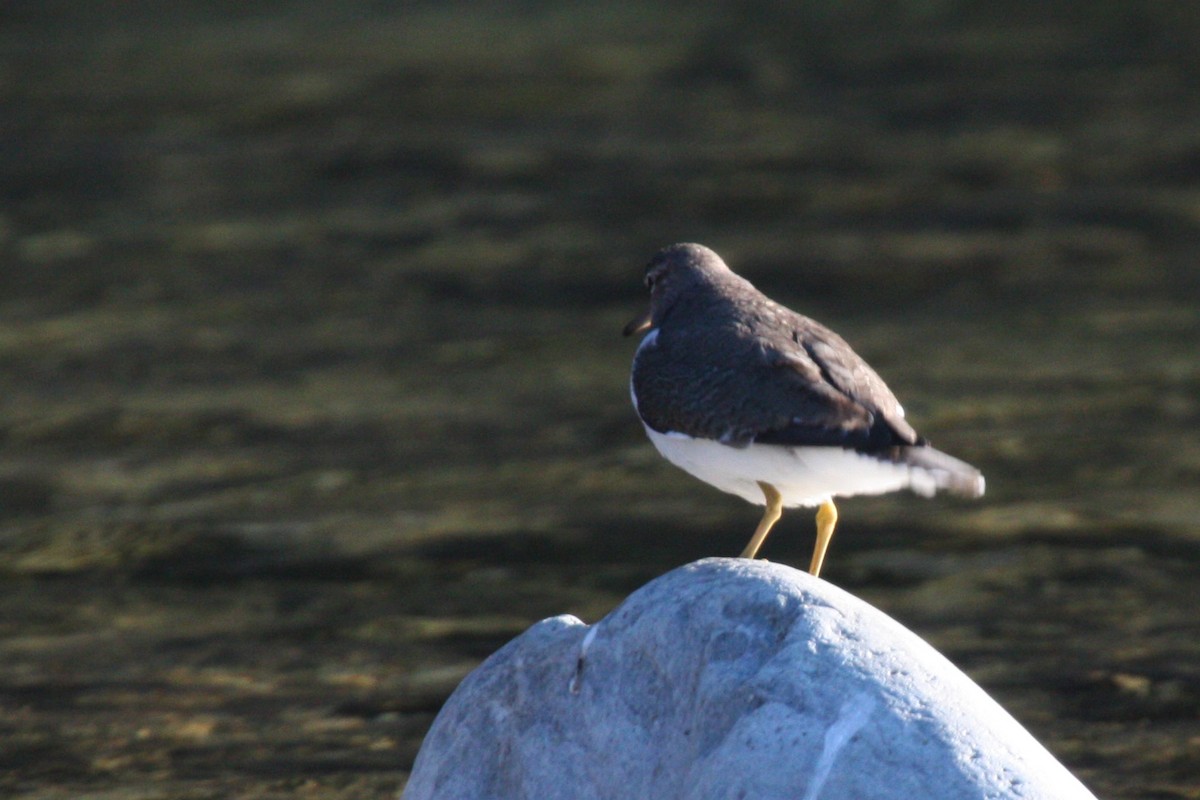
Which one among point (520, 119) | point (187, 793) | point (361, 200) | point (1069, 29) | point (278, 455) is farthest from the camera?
point (1069, 29)

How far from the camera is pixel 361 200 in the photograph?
1602cm

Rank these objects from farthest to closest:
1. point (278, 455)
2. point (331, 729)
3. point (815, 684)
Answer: point (278, 455)
point (331, 729)
point (815, 684)

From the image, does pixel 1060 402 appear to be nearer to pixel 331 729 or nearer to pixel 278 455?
pixel 278 455

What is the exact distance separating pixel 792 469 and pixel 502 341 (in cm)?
724

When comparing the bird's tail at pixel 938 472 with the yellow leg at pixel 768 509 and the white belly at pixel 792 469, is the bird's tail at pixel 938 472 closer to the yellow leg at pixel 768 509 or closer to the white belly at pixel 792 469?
the white belly at pixel 792 469

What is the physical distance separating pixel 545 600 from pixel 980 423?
3.48m

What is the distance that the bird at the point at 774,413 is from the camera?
563cm

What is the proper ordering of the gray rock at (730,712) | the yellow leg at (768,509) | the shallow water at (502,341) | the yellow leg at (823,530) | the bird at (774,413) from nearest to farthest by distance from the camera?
1. the gray rock at (730,712)
2. the bird at (774,413)
3. the yellow leg at (768,509)
4. the yellow leg at (823,530)
5. the shallow water at (502,341)

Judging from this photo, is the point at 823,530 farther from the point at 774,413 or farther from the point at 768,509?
the point at 774,413

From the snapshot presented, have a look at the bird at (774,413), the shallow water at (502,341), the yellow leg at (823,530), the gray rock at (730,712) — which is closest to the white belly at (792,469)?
the bird at (774,413)

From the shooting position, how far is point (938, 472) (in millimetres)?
5508

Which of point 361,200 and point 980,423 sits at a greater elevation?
point 361,200

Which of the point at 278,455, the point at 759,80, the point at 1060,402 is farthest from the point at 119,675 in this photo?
the point at 759,80

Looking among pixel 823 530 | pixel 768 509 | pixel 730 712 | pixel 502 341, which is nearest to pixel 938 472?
pixel 768 509
